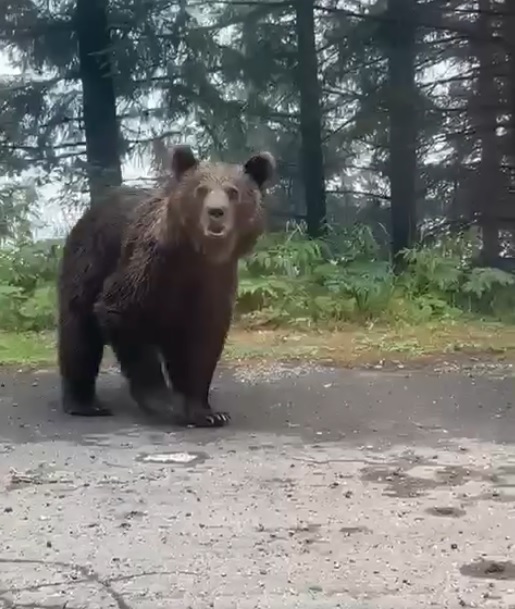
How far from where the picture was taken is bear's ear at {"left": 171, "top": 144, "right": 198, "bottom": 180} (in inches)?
160

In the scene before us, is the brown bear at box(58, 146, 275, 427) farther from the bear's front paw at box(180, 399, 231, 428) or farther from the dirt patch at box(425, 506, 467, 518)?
the dirt patch at box(425, 506, 467, 518)

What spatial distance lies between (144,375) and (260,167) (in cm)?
85

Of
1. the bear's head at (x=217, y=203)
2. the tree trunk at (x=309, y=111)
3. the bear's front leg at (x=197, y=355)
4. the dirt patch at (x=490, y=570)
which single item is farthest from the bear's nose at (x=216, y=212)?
the tree trunk at (x=309, y=111)

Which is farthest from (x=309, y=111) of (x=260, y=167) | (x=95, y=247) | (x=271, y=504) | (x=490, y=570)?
(x=490, y=570)

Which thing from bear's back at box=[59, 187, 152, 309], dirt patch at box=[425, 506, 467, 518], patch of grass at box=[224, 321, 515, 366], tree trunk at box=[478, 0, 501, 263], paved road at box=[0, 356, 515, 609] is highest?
tree trunk at box=[478, 0, 501, 263]

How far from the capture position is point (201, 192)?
13.0ft

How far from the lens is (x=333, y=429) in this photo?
362 cm

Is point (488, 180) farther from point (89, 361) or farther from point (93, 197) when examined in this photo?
point (89, 361)

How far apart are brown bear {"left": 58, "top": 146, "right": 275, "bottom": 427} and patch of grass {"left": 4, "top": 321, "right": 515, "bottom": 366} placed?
1.00 m

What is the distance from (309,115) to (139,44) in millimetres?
1107

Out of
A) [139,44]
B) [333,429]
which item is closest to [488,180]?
[139,44]

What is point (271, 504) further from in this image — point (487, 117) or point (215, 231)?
point (487, 117)

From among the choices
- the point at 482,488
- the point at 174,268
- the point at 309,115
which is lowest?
the point at 482,488

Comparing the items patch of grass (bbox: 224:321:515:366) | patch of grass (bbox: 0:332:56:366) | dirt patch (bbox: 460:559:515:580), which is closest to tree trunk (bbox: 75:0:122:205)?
patch of grass (bbox: 0:332:56:366)
